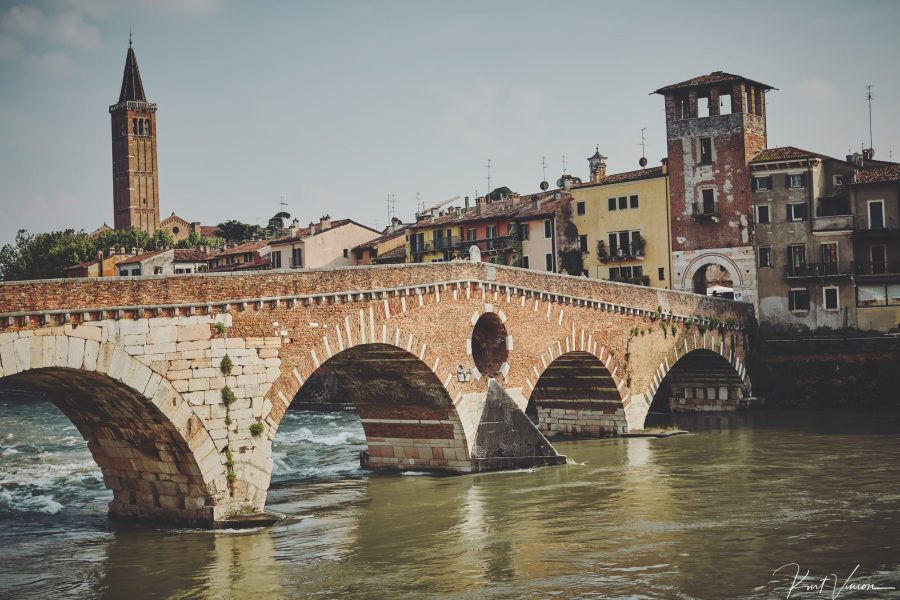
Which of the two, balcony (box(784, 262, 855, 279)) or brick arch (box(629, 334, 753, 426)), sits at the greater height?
balcony (box(784, 262, 855, 279))

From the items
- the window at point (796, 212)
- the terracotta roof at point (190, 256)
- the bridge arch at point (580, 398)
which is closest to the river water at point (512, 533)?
the bridge arch at point (580, 398)

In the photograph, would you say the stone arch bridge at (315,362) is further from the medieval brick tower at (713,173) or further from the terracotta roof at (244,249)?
the terracotta roof at (244,249)

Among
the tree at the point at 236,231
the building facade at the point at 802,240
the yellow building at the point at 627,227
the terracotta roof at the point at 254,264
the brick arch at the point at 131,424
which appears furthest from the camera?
the tree at the point at 236,231

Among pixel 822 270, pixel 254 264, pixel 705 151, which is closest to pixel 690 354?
pixel 822 270

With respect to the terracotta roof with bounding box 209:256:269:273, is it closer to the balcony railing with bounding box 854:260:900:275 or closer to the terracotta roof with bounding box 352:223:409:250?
the terracotta roof with bounding box 352:223:409:250

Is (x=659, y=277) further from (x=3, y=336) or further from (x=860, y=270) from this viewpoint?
(x=3, y=336)

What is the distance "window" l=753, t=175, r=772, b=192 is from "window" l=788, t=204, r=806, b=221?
1.37 m

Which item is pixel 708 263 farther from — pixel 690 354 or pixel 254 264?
pixel 254 264

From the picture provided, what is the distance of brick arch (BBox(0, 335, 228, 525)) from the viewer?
63.4ft

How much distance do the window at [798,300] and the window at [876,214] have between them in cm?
412

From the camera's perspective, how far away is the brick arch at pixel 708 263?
49.3m

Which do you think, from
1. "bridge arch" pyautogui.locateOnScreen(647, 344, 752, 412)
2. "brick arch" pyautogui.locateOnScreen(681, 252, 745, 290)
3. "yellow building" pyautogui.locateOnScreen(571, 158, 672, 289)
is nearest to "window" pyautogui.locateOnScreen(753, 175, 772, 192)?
"brick arch" pyautogui.locateOnScreen(681, 252, 745, 290)

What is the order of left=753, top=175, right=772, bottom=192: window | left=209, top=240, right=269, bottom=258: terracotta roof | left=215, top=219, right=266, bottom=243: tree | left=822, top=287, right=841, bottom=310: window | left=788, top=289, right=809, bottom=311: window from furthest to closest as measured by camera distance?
left=215, top=219, right=266, bottom=243: tree → left=209, top=240, right=269, bottom=258: terracotta roof → left=753, top=175, right=772, bottom=192: window → left=788, top=289, right=809, bottom=311: window → left=822, top=287, right=841, bottom=310: window

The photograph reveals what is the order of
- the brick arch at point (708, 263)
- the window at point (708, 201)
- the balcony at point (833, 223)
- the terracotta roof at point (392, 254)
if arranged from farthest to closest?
the terracotta roof at point (392, 254)
the window at point (708, 201)
the brick arch at point (708, 263)
the balcony at point (833, 223)
